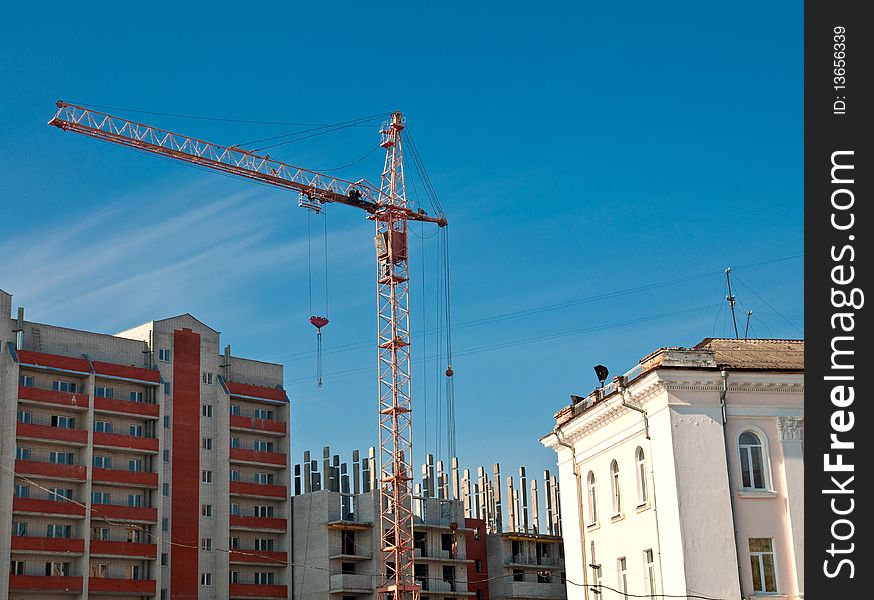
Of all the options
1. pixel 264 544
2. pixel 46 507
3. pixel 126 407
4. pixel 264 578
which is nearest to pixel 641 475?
pixel 46 507

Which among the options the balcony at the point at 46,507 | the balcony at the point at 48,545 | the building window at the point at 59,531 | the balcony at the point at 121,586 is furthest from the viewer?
the balcony at the point at 121,586

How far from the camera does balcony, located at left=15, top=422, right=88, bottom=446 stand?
99.9 m

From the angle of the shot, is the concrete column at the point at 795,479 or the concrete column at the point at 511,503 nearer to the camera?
the concrete column at the point at 795,479

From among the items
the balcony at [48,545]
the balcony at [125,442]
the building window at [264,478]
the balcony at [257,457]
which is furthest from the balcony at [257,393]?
the balcony at [48,545]

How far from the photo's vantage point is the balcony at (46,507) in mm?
98188

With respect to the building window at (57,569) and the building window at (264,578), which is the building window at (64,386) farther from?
the building window at (264,578)

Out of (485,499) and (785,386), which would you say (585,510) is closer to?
(785,386)

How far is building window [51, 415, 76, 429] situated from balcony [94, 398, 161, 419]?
7.40 feet

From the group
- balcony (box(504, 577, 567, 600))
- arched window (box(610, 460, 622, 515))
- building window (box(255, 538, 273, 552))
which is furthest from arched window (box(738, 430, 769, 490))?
balcony (box(504, 577, 567, 600))

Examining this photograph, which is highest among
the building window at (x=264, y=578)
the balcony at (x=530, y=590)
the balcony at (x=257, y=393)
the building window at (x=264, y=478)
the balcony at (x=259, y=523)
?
the balcony at (x=257, y=393)

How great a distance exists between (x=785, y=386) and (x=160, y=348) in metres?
79.2

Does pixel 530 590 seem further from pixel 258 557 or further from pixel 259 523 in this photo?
pixel 259 523

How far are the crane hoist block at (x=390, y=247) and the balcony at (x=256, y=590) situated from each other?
33.7 metres
